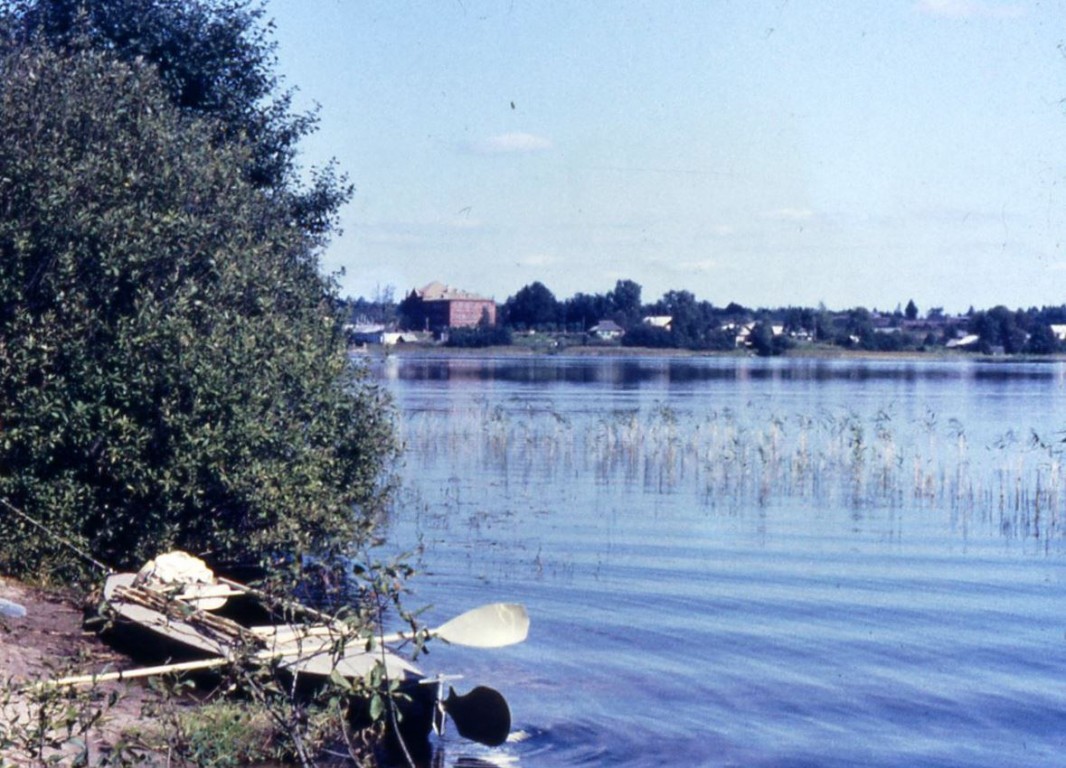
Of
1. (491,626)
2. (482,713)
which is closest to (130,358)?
(482,713)

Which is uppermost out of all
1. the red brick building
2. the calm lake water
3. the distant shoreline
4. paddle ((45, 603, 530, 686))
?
the red brick building

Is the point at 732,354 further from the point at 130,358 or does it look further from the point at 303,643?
the point at 303,643

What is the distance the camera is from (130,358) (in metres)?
15.0

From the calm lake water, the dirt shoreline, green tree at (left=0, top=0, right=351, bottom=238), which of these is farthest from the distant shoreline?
the dirt shoreline

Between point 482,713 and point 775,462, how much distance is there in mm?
22483

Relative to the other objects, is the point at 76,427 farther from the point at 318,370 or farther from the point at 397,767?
the point at 397,767

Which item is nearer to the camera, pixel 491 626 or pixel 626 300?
pixel 491 626

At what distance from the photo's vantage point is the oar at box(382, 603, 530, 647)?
10539mm

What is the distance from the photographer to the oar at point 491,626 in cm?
1054

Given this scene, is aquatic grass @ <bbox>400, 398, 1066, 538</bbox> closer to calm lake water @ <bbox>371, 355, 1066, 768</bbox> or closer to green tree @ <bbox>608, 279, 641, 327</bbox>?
calm lake water @ <bbox>371, 355, 1066, 768</bbox>

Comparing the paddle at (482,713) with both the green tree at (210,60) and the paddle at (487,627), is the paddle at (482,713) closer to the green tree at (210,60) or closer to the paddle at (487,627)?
the paddle at (487,627)

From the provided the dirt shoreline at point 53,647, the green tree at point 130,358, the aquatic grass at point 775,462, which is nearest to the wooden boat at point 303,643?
the dirt shoreline at point 53,647

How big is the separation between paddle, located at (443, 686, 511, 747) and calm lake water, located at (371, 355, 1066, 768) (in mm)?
255

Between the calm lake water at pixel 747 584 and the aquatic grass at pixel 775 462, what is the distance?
13 cm
